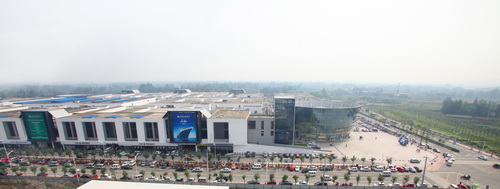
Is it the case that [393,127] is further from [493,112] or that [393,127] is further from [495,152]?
[493,112]

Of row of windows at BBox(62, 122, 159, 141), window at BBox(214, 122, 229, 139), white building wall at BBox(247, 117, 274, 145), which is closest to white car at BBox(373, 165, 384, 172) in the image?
white building wall at BBox(247, 117, 274, 145)

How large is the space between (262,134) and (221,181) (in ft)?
56.5

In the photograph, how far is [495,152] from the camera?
4256 cm

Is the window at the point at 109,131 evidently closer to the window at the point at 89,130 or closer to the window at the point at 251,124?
the window at the point at 89,130

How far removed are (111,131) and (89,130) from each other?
4721mm

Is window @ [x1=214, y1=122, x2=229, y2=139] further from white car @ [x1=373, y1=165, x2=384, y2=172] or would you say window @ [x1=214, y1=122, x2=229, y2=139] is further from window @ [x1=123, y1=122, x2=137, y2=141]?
white car @ [x1=373, y1=165, x2=384, y2=172]

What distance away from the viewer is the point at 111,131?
42.4 m

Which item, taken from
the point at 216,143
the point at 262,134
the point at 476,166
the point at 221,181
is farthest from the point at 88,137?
the point at 476,166

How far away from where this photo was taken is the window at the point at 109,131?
41.7 meters

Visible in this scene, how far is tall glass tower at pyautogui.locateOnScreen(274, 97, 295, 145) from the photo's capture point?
4412 centimetres

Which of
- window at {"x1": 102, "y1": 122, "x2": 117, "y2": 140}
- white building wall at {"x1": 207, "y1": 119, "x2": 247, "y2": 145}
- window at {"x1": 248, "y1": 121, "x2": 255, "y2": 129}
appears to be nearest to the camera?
white building wall at {"x1": 207, "y1": 119, "x2": 247, "y2": 145}

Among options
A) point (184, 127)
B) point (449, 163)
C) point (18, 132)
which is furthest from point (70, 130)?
point (449, 163)

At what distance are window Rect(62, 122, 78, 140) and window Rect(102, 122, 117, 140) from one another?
629 centimetres

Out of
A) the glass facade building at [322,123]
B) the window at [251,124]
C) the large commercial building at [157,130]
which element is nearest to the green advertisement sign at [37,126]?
the large commercial building at [157,130]
